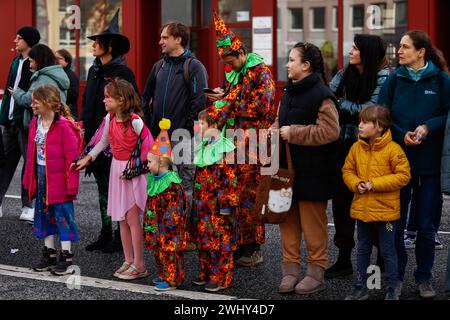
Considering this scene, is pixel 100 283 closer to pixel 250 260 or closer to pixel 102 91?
pixel 250 260

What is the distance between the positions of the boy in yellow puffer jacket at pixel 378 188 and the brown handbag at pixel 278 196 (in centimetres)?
41

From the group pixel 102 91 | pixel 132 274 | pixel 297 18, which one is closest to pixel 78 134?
pixel 102 91

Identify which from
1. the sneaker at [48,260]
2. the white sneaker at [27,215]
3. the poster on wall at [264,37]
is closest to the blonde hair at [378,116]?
the sneaker at [48,260]

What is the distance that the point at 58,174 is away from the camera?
7.23 metres

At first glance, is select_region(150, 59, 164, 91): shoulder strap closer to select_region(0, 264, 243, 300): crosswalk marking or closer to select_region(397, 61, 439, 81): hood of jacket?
select_region(0, 264, 243, 300): crosswalk marking

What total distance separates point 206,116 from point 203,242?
0.93 m

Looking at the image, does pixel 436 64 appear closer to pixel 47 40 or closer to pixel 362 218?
pixel 362 218

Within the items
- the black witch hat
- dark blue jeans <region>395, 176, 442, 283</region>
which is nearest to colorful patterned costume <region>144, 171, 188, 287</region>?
dark blue jeans <region>395, 176, 442, 283</region>

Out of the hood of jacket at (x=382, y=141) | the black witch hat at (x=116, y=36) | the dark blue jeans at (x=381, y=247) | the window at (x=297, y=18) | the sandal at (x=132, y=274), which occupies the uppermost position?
the window at (x=297, y=18)

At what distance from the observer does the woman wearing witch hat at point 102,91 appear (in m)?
8.17

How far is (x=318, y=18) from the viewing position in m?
16.2

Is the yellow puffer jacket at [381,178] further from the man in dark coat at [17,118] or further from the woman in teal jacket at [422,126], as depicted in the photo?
the man in dark coat at [17,118]

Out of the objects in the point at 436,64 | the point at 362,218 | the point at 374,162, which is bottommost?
the point at 362,218
